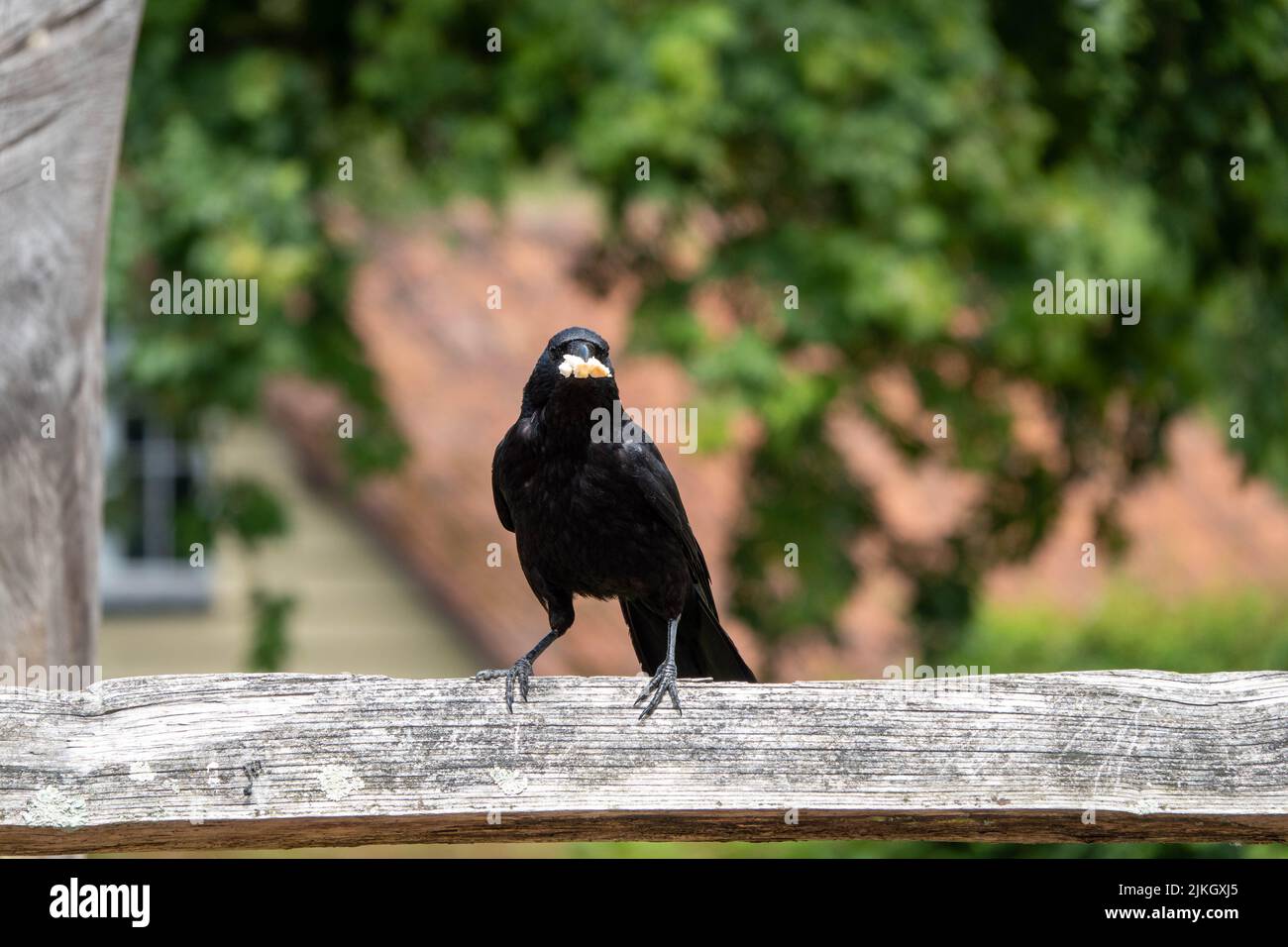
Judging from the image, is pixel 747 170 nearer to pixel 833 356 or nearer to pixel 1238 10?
pixel 833 356

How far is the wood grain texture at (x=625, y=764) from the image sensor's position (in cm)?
221

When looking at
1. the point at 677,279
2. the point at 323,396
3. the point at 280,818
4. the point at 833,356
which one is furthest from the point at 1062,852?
the point at 323,396

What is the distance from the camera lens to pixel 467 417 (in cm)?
975

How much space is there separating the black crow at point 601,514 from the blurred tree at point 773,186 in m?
2.34

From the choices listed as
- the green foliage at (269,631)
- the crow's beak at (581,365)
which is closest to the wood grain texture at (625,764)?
the crow's beak at (581,365)

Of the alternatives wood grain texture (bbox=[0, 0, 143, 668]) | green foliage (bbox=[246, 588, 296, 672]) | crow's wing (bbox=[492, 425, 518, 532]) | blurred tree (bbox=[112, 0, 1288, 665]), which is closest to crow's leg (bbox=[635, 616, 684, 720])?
crow's wing (bbox=[492, 425, 518, 532])

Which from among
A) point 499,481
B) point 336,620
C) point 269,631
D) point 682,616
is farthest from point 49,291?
point 336,620

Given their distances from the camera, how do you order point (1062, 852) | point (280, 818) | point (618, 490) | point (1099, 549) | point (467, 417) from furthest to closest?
1. point (467, 417)
2. point (1099, 549)
3. point (1062, 852)
4. point (618, 490)
5. point (280, 818)

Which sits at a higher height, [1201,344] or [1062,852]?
[1201,344]

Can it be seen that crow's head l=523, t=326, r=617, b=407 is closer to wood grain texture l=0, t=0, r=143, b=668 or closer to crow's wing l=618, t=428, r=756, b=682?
crow's wing l=618, t=428, r=756, b=682

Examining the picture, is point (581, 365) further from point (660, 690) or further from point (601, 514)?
point (660, 690)

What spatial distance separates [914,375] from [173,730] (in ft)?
16.6

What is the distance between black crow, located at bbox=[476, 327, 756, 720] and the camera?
10.6ft

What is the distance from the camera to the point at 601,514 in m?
3.25
